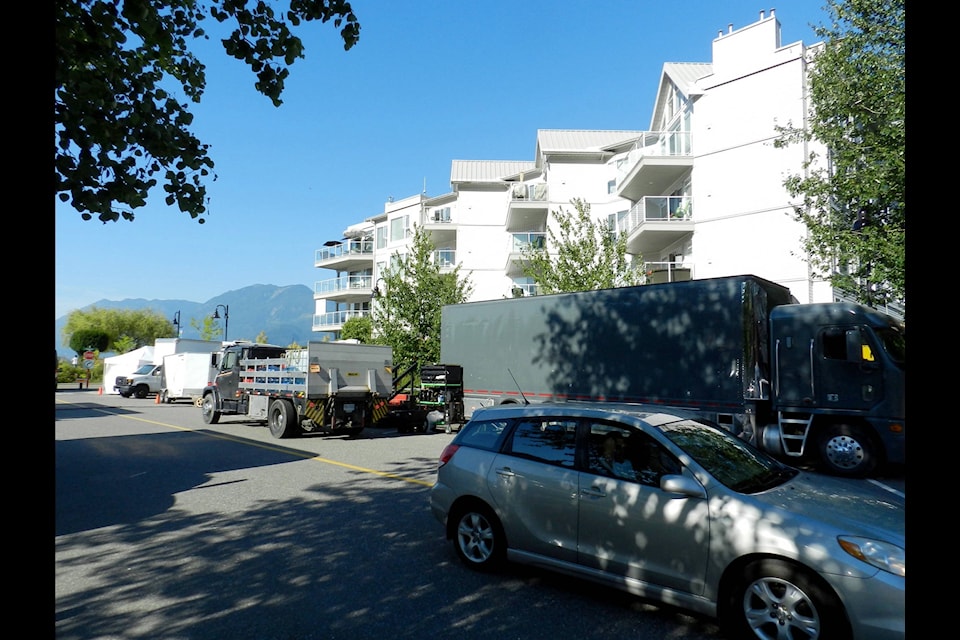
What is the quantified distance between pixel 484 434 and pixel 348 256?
153ft

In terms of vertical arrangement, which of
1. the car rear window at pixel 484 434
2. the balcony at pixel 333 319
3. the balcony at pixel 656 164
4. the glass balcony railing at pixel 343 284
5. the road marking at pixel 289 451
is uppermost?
the balcony at pixel 656 164

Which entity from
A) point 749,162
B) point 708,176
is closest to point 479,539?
point 749,162

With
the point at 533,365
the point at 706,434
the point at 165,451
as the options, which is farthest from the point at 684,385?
the point at 165,451

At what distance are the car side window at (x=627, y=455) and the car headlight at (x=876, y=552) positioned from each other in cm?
113

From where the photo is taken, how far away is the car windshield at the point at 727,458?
4.42 meters

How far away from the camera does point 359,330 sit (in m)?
35.2

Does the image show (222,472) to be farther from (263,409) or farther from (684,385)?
(684,385)

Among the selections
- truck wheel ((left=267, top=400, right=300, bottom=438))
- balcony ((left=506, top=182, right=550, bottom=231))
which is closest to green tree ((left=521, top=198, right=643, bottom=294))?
balcony ((left=506, top=182, right=550, bottom=231))

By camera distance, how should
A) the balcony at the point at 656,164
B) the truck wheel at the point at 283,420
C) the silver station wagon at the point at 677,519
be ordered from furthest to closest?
the balcony at the point at 656,164 → the truck wheel at the point at 283,420 → the silver station wagon at the point at 677,519

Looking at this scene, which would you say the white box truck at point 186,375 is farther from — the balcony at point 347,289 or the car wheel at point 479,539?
the car wheel at point 479,539

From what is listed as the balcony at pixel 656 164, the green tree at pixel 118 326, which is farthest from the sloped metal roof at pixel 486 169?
the green tree at pixel 118 326

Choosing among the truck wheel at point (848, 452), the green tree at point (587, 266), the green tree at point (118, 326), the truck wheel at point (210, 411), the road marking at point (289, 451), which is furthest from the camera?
the green tree at point (118, 326)

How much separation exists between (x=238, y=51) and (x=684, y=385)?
9818 millimetres
